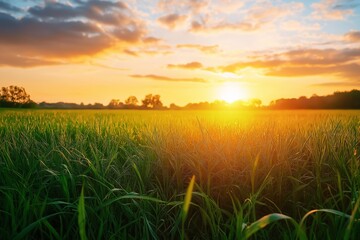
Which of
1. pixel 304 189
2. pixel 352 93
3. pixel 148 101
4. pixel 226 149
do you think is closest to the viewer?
pixel 304 189

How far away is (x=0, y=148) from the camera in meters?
2.99

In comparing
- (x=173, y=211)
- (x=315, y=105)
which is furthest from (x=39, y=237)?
(x=315, y=105)

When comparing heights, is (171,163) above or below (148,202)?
above

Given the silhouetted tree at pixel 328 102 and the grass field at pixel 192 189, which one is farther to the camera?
the silhouetted tree at pixel 328 102

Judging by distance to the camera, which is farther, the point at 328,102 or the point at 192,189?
the point at 328,102

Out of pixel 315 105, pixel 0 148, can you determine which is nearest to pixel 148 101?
pixel 315 105

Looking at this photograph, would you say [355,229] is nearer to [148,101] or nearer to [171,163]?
[171,163]

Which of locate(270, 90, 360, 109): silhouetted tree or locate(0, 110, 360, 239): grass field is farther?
locate(270, 90, 360, 109): silhouetted tree

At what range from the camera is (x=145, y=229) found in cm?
180

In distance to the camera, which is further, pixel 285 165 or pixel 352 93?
pixel 352 93

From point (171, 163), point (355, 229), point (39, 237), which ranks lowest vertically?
point (39, 237)

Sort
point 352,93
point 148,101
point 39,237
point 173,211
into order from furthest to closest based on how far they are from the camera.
Result: point 148,101
point 352,93
point 173,211
point 39,237

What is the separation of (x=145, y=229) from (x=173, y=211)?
16.6 inches

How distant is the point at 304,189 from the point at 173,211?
105 cm
